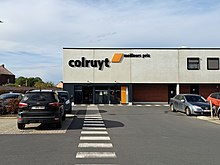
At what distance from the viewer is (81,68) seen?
3781 cm

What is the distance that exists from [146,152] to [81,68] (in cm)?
2978

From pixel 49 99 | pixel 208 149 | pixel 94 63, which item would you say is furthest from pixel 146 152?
pixel 94 63

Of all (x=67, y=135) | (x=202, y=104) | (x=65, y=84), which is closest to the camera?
(x=67, y=135)

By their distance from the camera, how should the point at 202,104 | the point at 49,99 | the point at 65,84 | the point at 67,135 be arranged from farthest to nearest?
the point at 65,84, the point at 202,104, the point at 49,99, the point at 67,135

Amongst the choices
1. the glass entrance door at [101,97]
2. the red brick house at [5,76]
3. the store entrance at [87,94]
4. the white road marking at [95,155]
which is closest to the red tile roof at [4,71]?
the red brick house at [5,76]

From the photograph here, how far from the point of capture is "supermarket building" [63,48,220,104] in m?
37.8

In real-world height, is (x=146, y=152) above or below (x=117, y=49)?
below

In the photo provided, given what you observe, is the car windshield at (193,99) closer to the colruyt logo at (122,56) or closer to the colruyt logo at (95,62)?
the colruyt logo at (122,56)

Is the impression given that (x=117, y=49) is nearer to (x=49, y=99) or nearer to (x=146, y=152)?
(x=49, y=99)

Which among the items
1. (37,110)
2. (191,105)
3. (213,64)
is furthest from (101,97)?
(37,110)

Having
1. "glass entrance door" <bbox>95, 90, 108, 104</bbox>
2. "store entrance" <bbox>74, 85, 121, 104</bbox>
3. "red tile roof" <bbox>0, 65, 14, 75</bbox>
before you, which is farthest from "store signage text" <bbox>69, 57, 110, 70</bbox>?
"red tile roof" <bbox>0, 65, 14, 75</bbox>

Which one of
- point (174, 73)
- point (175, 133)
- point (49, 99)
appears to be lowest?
point (175, 133)

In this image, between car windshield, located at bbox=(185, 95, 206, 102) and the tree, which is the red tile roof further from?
car windshield, located at bbox=(185, 95, 206, 102)

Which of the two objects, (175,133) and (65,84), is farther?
(65,84)
